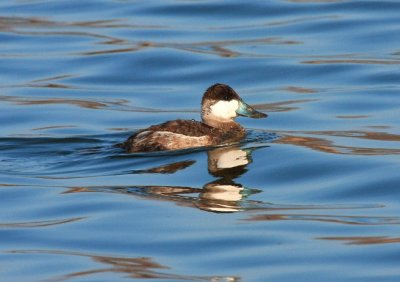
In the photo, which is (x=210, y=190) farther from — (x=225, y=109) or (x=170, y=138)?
(x=225, y=109)

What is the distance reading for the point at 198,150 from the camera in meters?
12.1

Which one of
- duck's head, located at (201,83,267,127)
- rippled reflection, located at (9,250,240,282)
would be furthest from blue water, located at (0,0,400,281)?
duck's head, located at (201,83,267,127)

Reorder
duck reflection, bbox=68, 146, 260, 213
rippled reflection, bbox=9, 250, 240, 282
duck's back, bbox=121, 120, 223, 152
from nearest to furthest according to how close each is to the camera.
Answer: rippled reflection, bbox=9, 250, 240, 282, duck reflection, bbox=68, 146, 260, 213, duck's back, bbox=121, 120, 223, 152

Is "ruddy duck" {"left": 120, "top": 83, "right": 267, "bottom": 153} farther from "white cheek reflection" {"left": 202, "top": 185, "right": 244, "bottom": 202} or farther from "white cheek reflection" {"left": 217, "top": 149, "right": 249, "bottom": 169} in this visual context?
"white cheek reflection" {"left": 202, "top": 185, "right": 244, "bottom": 202}

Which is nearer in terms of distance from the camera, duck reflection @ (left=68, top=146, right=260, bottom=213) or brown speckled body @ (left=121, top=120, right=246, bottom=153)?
duck reflection @ (left=68, top=146, right=260, bottom=213)

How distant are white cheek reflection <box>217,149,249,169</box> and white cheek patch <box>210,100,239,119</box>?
0.60m

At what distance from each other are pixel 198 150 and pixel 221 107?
79 centimetres

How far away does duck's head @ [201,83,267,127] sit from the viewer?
12.7 metres

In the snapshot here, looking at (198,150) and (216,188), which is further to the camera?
(198,150)

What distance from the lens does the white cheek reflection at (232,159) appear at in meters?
11.7

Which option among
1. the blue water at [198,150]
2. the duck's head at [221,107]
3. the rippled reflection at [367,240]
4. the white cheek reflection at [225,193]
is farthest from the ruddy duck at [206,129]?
the rippled reflection at [367,240]

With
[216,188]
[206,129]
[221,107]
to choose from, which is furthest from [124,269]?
[221,107]

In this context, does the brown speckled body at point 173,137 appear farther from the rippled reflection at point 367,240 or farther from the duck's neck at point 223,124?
the rippled reflection at point 367,240

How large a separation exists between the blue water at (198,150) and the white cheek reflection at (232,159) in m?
0.03
